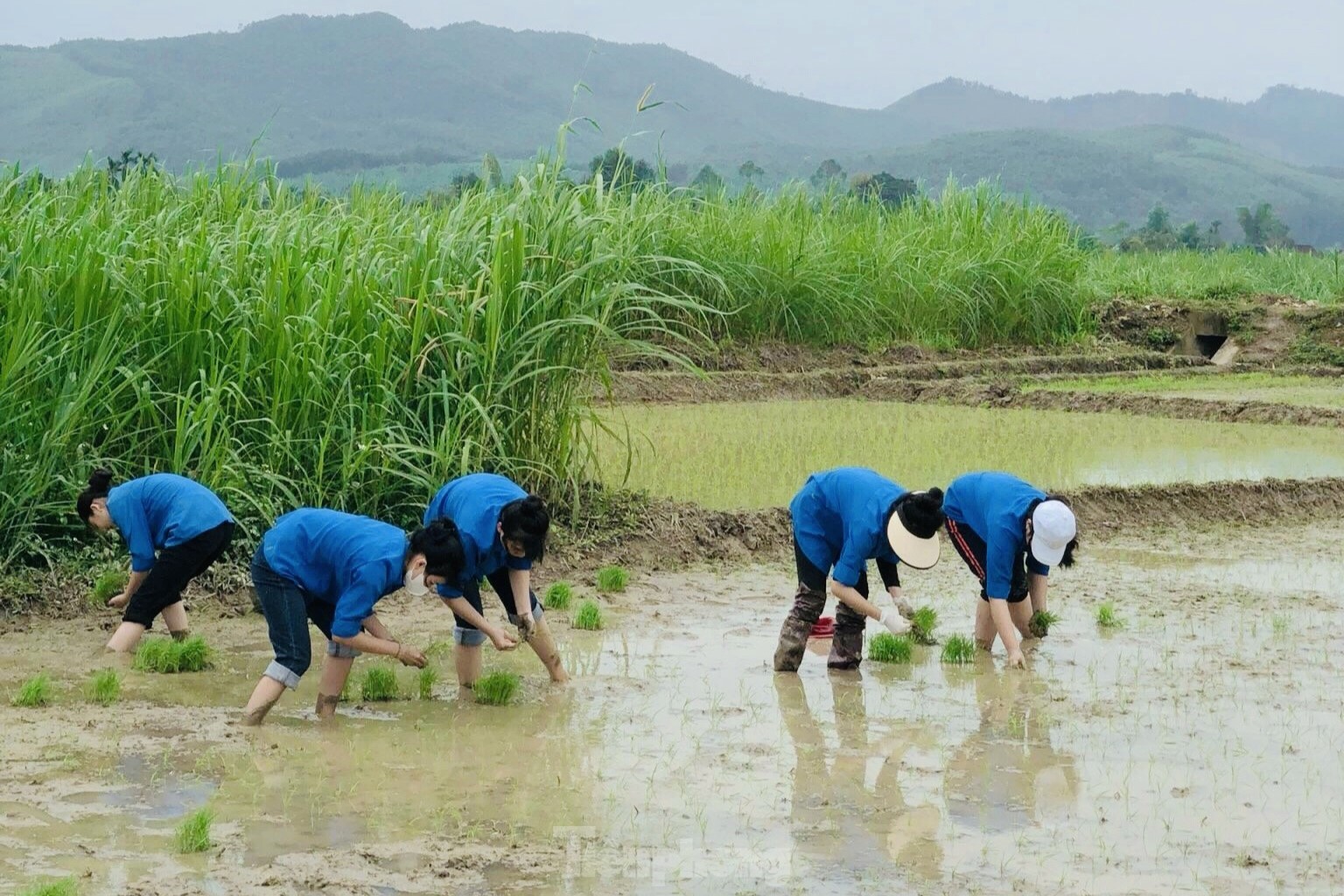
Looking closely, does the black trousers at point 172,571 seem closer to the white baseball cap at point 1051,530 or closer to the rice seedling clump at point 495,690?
the rice seedling clump at point 495,690

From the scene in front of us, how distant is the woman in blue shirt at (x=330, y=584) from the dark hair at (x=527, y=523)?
0.21 m

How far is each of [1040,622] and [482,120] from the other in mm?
136785

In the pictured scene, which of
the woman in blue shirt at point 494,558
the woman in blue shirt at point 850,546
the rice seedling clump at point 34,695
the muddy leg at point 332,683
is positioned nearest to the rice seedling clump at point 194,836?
the muddy leg at point 332,683

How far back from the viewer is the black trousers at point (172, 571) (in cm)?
643

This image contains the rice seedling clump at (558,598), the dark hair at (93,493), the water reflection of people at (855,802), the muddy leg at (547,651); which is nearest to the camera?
the water reflection of people at (855,802)

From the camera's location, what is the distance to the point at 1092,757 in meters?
5.32

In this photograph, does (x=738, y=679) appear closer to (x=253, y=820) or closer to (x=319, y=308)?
(x=253, y=820)

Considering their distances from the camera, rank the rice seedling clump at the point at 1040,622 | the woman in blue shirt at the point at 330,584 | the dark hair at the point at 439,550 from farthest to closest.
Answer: the rice seedling clump at the point at 1040,622, the woman in blue shirt at the point at 330,584, the dark hair at the point at 439,550

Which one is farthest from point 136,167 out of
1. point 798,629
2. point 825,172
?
point 825,172

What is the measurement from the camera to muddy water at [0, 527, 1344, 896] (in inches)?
165

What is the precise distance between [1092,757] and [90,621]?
4447 mm

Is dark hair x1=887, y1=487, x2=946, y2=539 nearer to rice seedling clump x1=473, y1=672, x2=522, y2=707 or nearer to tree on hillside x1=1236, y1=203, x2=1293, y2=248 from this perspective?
rice seedling clump x1=473, y1=672, x2=522, y2=707

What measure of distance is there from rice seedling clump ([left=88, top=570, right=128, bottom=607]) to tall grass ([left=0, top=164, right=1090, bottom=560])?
0.38 metres

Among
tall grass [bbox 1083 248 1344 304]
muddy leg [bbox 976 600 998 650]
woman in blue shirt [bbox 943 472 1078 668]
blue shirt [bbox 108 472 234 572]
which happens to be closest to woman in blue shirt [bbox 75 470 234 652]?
blue shirt [bbox 108 472 234 572]
